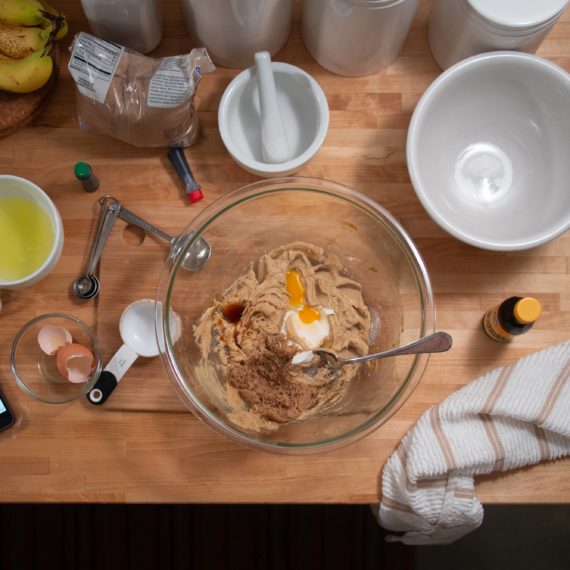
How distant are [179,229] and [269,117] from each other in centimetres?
26

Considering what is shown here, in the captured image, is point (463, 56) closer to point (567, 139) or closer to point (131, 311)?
point (567, 139)

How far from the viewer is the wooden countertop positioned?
1050 millimetres

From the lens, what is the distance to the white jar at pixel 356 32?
0.93m

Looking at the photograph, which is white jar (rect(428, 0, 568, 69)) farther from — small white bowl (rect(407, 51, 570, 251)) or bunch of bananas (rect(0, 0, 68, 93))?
bunch of bananas (rect(0, 0, 68, 93))

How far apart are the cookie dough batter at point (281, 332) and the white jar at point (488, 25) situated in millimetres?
435

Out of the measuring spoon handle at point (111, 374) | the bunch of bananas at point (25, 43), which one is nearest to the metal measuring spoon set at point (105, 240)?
the measuring spoon handle at point (111, 374)

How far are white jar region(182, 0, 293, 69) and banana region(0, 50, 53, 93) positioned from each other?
27 cm

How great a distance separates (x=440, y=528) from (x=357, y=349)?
378 mm

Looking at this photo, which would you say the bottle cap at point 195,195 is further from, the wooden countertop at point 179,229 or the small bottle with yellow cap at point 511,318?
the small bottle with yellow cap at point 511,318

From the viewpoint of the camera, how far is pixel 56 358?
107 centimetres

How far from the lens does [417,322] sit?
101 centimetres

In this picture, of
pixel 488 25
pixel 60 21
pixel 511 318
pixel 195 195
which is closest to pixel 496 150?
pixel 488 25

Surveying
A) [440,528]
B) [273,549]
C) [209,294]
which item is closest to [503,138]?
[209,294]

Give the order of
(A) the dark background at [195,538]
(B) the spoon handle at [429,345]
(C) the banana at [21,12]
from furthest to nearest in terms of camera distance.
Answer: (A) the dark background at [195,538] → (C) the banana at [21,12] → (B) the spoon handle at [429,345]
